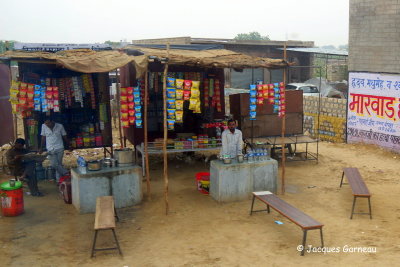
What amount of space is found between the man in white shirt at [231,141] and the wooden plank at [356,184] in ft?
8.50

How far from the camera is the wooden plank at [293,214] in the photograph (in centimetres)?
684

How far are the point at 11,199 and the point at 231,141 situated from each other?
4923 millimetres

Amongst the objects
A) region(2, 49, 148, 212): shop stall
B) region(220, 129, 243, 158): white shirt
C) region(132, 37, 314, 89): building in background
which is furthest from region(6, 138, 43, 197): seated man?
region(132, 37, 314, 89): building in background

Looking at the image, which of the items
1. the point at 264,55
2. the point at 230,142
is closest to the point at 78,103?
the point at 230,142

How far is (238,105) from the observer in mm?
12844

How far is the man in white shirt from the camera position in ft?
31.8

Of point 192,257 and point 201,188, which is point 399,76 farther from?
point 192,257

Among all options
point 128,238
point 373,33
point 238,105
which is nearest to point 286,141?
point 238,105

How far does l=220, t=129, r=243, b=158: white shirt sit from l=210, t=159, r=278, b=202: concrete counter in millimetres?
287

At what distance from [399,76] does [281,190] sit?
6.68 meters

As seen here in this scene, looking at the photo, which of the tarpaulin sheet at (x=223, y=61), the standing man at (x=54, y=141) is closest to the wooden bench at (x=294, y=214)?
the tarpaulin sheet at (x=223, y=61)

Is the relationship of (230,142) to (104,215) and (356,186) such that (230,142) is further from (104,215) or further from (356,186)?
(104,215)

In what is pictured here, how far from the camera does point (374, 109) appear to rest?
14.8m

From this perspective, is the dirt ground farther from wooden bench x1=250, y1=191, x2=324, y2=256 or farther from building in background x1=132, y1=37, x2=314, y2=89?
building in background x1=132, y1=37, x2=314, y2=89
